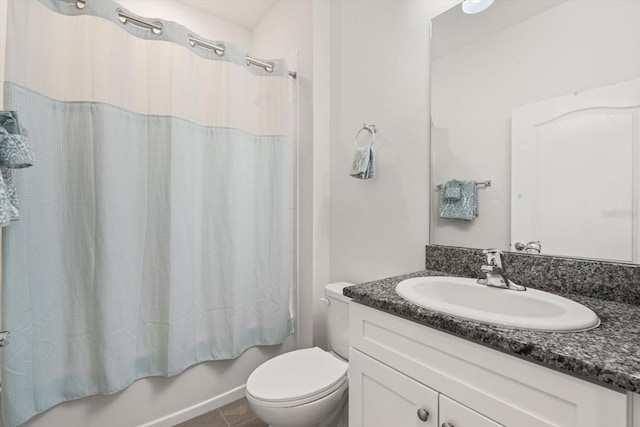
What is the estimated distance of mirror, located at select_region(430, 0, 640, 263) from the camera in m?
0.89

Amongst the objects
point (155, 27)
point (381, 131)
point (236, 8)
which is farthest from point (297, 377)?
point (236, 8)

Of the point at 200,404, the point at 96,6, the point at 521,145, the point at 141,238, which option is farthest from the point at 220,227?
the point at 521,145

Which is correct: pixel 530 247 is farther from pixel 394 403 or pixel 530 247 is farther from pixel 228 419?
pixel 228 419

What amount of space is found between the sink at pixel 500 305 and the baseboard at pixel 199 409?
4.59 ft

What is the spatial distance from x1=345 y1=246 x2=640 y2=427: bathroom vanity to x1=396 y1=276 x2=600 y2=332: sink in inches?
0.9

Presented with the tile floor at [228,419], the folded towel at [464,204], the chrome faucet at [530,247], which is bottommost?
the tile floor at [228,419]

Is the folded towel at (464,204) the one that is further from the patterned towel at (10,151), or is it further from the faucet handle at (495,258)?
the patterned towel at (10,151)

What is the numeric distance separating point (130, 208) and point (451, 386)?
4.88ft

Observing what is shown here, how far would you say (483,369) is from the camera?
27.0 inches

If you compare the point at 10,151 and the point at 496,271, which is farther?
the point at 496,271

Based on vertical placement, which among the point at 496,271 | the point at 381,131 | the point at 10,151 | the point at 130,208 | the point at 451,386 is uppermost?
the point at 381,131

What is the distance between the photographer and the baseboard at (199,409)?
5.04 ft

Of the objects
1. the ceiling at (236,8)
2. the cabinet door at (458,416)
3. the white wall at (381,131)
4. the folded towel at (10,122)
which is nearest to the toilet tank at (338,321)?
the white wall at (381,131)

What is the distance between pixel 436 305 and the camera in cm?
80
